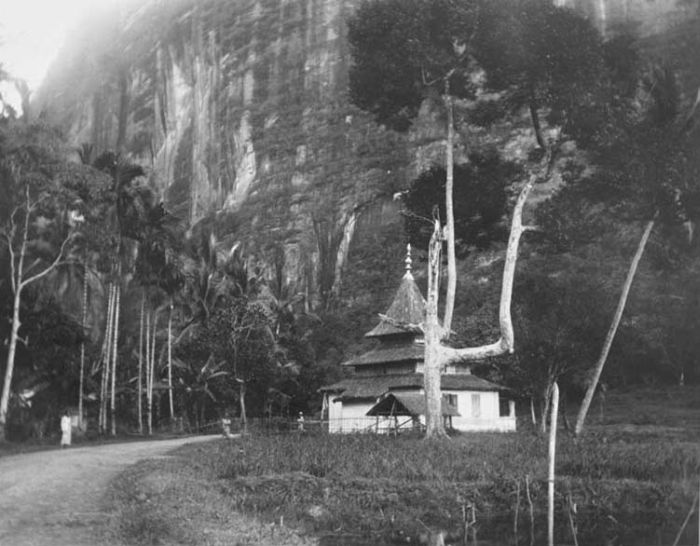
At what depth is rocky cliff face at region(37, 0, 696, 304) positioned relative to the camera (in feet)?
303

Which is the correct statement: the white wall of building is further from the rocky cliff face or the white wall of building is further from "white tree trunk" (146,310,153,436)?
the rocky cliff face

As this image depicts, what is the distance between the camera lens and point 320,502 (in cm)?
1495

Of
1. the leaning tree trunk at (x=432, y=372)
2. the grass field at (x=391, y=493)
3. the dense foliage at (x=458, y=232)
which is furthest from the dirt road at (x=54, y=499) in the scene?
the dense foliage at (x=458, y=232)

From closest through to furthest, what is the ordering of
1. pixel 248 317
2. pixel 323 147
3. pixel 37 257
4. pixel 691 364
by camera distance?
1. pixel 37 257
2. pixel 248 317
3. pixel 691 364
4. pixel 323 147

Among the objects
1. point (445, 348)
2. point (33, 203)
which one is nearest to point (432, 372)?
point (445, 348)

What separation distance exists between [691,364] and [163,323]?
35.8 meters

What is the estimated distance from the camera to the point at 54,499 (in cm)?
1265

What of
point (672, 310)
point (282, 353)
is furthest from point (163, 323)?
point (672, 310)

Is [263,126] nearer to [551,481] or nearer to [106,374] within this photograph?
[106,374]

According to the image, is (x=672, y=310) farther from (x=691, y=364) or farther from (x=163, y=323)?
(x=163, y=323)

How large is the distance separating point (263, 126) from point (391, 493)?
9019 centimetres

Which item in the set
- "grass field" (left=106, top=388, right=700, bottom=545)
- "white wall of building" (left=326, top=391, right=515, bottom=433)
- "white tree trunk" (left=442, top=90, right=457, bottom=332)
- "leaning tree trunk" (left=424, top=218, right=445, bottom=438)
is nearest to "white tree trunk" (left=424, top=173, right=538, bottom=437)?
"leaning tree trunk" (left=424, top=218, right=445, bottom=438)

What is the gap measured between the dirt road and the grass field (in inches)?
17.5

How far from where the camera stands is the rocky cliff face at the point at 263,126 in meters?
92.5
